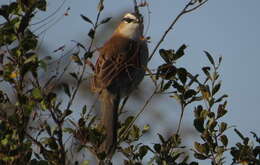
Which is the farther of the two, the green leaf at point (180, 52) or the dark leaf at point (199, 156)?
the green leaf at point (180, 52)

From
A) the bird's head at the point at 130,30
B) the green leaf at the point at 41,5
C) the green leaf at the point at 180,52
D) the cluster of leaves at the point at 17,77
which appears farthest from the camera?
the bird's head at the point at 130,30

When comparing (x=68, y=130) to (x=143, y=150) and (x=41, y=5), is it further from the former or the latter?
(x=41, y=5)

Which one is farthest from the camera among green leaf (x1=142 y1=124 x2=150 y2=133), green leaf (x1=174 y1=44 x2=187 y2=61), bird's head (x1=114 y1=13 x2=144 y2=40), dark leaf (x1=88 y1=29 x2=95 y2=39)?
bird's head (x1=114 y1=13 x2=144 y2=40)

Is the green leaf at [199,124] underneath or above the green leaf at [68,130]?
above

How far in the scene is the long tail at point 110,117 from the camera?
317cm

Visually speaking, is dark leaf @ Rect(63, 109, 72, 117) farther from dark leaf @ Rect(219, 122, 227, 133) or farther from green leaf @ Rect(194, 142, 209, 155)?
dark leaf @ Rect(219, 122, 227, 133)

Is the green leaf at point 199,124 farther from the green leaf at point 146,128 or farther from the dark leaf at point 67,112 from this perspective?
the dark leaf at point 67,112

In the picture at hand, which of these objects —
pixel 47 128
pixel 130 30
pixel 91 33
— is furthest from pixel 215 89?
pixel 130 30

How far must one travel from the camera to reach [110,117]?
3.99 m

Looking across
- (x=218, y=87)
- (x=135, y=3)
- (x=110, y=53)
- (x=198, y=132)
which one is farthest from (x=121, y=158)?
(x=110, y=53)

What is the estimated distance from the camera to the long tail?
10.4ft

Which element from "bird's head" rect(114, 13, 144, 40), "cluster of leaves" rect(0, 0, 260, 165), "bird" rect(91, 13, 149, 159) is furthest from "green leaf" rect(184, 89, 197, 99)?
"bird's head" rect(114, 13, 144, 40)

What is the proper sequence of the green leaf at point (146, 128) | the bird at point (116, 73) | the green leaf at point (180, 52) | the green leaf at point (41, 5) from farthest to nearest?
the bird at point (116, 73), the green leaf at point (146, 128), the green leaf at point (180, 52), the green leaf at point (41, 5)

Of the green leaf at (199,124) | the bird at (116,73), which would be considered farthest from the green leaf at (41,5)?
the bird at (116,73)
